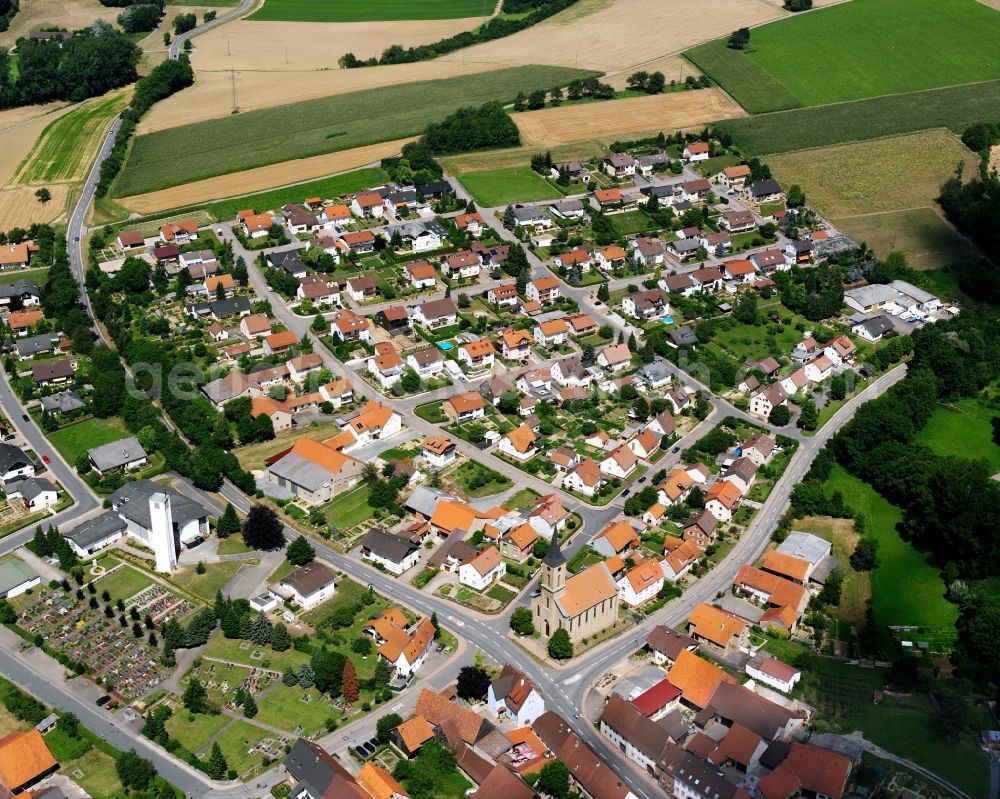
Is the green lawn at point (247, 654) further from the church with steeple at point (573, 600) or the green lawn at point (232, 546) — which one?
the church with steeple at point (573, 600)

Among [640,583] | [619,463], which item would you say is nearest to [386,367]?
[619,463]

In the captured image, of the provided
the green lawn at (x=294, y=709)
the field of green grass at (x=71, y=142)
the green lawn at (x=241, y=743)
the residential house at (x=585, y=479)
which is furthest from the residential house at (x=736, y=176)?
the green lawn at (x=241, y=743)

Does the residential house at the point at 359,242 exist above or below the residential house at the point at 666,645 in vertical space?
above

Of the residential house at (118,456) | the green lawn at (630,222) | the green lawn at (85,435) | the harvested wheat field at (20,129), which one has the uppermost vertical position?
the harvested wheat field at (20,129)

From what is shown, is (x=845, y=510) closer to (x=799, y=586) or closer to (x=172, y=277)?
(x=799, y=586)

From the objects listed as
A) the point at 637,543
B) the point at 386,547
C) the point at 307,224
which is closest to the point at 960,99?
the point at 307,224

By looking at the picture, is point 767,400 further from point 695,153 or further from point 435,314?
point 695,153
